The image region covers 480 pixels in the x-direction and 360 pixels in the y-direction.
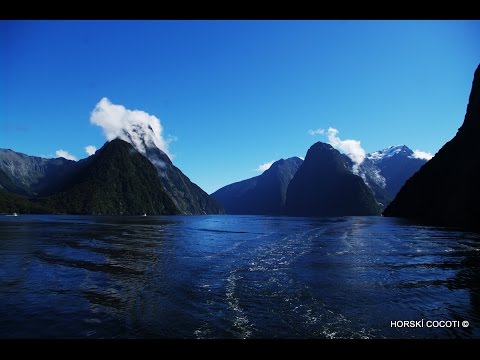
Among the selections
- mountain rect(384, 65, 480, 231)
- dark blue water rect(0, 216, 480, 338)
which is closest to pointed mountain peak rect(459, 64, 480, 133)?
mountain rect(384, 65, 480, 231)

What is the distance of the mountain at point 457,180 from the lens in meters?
121

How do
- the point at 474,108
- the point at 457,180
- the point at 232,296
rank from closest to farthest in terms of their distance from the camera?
the point at 232,296
the point at 457,180
the point at 474,108

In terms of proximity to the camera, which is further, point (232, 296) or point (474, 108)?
point (474, 108)

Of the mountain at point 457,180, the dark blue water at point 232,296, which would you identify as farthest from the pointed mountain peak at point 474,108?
the dark blue water at point 232,296

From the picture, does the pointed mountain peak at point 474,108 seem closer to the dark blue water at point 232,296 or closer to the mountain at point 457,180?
the mountain at point 457,180

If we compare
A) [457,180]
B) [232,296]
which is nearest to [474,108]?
[457,180]

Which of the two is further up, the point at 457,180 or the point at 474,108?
the point at 474,108

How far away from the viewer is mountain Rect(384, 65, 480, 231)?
396ft

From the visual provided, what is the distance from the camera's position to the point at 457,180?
14075 centimetres

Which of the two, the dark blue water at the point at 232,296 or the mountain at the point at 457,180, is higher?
the mountain at the point at 457,180

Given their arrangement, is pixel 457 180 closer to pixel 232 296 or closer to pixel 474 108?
pixel 474 108
